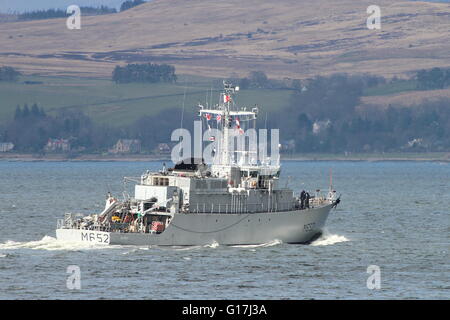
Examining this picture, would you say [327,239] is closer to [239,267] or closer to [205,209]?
[205,209]

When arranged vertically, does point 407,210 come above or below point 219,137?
below

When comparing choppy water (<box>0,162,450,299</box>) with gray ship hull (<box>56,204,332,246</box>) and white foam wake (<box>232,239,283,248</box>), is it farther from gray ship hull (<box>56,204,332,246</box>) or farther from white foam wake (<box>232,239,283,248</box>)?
gray ship hull (<box>56,204,332,246</box>)

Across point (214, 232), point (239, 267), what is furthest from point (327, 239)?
point (239, 267)

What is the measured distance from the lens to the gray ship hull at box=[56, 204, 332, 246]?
219ft

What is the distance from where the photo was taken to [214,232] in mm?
68500

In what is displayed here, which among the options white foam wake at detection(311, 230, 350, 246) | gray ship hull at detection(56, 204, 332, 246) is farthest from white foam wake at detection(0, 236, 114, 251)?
white foam wake at detection(311, 230, 350, 246)

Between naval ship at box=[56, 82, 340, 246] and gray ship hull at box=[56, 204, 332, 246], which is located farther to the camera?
naval ship at box=[56, 82, 340, 246]

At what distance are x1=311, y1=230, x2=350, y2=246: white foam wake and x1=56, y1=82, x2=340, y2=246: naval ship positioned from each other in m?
1.63

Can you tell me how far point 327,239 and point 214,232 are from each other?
11.8 meters

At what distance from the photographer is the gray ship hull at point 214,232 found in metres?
66.7

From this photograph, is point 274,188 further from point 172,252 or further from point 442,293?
point 442,293

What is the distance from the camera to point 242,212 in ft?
230

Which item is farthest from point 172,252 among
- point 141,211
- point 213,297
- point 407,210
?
point 407,210
